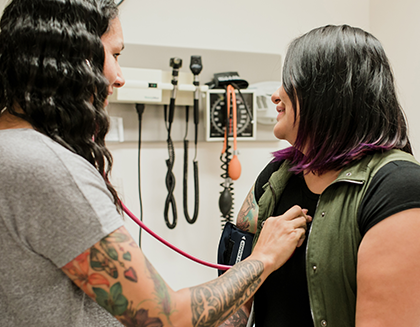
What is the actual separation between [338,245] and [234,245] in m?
0.37

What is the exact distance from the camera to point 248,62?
1789 mm

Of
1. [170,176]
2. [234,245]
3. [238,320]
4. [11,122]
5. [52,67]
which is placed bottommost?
[238,320]

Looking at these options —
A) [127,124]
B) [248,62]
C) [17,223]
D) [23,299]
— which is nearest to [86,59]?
[17,223]

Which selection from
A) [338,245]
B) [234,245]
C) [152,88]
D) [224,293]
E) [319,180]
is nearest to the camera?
[224,293]

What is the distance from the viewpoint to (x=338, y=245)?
2.59ft

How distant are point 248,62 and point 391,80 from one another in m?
1.02

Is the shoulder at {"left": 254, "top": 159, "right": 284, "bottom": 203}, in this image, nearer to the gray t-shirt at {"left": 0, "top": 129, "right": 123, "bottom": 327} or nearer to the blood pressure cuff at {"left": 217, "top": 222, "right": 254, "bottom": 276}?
the blood pressure cuff at {"left": 217, "top": 222, "right": 254, "bottom": 276}

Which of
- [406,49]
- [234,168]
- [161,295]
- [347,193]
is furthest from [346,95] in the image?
[406,49]

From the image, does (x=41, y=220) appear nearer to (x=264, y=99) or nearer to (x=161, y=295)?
(x=161, y=295)

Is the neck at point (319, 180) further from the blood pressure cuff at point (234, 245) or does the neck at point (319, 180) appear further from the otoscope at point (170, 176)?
→ the otoscope at point (170, 176)

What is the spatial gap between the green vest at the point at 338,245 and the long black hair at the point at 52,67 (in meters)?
0.58

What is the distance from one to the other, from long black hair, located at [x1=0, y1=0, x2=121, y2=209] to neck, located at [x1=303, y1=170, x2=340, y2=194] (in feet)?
2.03

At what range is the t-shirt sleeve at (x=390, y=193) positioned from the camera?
686mm

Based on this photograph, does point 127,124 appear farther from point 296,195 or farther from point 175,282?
point 296,195
